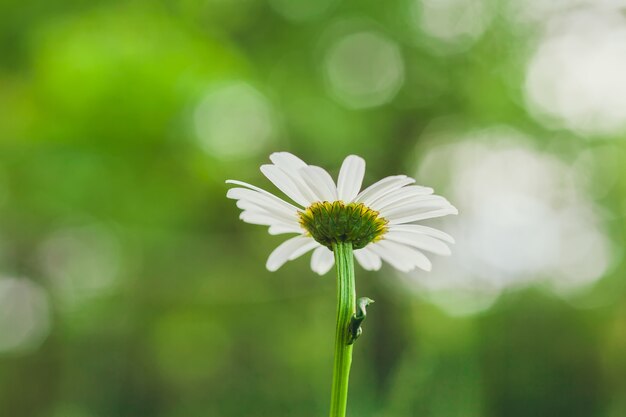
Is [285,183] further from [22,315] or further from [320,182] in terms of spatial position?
[22,315]

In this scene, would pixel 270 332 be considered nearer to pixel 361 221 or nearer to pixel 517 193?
pixel 517 193

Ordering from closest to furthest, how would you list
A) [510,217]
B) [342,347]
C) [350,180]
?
1. [342,347]
2. [350,180]
3. [510,217]

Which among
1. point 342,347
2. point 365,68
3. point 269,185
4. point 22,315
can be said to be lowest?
point 342,347

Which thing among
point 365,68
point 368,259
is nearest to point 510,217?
point 365,68

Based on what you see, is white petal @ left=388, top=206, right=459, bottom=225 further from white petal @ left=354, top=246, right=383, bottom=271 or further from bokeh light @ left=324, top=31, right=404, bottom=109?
bokeh light @ left=324, top=31, right=404, bottom=109

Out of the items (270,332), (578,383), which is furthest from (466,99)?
(270,332)

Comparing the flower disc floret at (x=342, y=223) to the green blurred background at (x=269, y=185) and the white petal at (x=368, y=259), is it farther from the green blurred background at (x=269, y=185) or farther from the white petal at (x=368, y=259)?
the green blurred background at (x=269, y=185)
